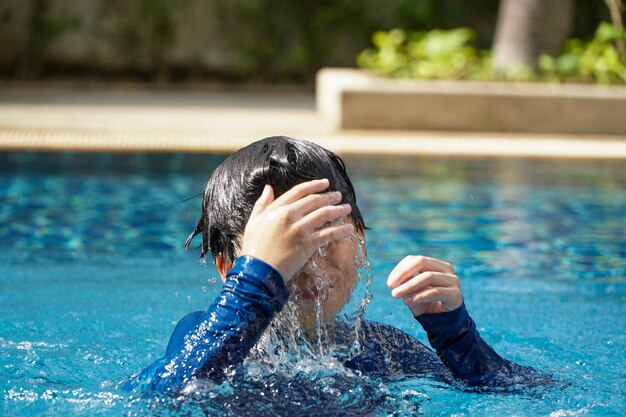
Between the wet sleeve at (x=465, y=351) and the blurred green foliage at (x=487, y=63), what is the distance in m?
7.87

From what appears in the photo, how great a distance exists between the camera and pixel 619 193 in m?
7.06

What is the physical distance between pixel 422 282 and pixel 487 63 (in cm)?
914

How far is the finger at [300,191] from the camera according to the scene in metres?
2.05

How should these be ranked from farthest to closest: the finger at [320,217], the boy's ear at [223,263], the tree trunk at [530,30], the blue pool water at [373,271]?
1. the tree trunk at [530,30]
2. the blue pool water at [373,271]
3. the boy's ear at [223,263]
4. the finger at [320,217]

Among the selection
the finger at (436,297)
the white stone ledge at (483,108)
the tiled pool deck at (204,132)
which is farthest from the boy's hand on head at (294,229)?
the white stone ledge at (483,108)

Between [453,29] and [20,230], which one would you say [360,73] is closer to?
[453,29]

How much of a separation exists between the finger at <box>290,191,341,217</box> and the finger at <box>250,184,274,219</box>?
0.09m

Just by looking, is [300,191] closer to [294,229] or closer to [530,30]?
[294,229]

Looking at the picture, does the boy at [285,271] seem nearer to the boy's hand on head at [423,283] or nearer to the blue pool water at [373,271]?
the boy's hand on head at [423,283]

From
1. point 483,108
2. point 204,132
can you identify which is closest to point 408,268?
point 204,132

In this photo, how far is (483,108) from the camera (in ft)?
31.3

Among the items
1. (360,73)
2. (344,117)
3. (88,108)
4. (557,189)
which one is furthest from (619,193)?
(88,108)

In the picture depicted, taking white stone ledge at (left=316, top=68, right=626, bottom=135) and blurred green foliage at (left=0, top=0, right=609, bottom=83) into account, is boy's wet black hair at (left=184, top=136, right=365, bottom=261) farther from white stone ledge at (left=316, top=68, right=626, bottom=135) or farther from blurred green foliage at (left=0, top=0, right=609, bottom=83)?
blurred green foliage at (left=0, top=0, right=609, bottom=83)

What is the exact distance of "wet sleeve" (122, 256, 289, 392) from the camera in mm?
2041
